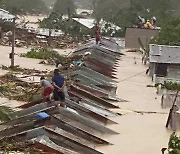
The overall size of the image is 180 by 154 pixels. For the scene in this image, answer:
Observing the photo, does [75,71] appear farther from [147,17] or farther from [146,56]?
[147,17]

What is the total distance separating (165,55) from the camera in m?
30.3

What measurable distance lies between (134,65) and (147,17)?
1806 centimetres

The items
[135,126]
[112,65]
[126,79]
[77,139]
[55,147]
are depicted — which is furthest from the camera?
[112,65]

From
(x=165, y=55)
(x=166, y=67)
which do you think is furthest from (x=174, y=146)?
(x=165, y=55)

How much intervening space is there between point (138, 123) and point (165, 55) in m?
11.8

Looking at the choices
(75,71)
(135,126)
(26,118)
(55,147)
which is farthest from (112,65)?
(55,147)

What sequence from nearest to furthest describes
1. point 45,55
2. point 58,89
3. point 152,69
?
point 58,89 → point 152,69 → point 45,55

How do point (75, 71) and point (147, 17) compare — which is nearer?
point (75, 71)

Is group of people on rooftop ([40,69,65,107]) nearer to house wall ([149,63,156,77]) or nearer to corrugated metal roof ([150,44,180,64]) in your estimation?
corrugated metal roof ([150,44,180,64])

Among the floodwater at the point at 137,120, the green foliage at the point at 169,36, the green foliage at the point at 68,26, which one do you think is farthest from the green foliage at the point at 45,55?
the green foliage at the point at 68,26

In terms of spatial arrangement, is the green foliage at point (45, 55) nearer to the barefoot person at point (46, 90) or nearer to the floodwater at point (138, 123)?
Result: the floodwater at point (138, 123)

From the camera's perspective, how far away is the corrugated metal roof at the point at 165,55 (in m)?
29.4

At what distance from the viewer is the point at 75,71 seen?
25.1m

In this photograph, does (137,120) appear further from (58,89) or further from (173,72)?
(173,72)
